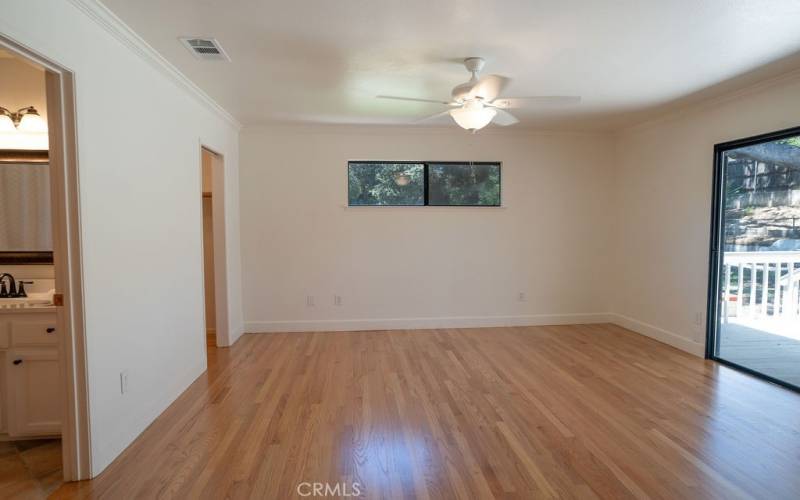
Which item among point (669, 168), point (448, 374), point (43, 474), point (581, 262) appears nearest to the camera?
point (43, 474)

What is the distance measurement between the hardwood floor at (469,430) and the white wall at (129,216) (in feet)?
0.93

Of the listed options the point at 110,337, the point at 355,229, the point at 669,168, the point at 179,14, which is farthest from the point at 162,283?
the point at 669,168

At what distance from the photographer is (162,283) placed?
2.75 m

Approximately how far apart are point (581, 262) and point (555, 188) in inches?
41.8

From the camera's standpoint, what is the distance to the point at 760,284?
3.54 m

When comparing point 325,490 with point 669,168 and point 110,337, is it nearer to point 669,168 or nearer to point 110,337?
point 110,337

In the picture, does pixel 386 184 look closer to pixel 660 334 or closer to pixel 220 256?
pixel 220 256

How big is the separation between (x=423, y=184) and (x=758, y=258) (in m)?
3.43

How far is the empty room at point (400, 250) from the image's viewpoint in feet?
6.56

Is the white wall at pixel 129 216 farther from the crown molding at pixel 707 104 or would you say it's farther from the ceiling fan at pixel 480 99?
the crown molding at pixel 707 104

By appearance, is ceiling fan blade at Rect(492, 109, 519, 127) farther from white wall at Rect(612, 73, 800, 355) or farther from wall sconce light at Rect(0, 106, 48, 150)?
wall sconce light at Rect(0, 106, 48, 150)

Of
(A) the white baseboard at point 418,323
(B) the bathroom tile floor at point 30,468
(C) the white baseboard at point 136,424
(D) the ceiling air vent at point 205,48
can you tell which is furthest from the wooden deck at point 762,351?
(B) the bathroom tile floor at point 30,468

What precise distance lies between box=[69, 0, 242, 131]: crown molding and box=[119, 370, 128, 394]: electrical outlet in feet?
6.62

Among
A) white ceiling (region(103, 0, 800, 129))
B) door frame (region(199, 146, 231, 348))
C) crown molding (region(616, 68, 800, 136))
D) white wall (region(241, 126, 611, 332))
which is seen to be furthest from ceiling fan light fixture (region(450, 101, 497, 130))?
door frame (region(199, 146, 231, 348))
